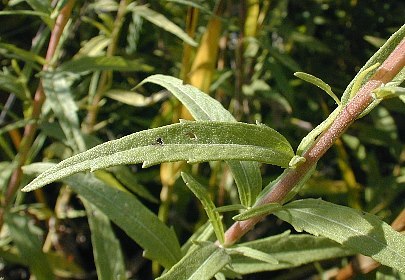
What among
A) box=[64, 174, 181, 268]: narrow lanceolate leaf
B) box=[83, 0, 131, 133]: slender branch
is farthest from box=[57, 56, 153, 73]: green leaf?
box=[64, 174, 181, 268]: narrow lanceolate leaf

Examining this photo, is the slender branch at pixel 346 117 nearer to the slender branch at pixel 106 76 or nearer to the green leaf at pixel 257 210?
the green leaf at pixel 257 210

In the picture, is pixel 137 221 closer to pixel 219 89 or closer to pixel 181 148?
pixel 181 148

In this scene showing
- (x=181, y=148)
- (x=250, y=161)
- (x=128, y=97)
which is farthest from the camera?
(x=128, y=97)

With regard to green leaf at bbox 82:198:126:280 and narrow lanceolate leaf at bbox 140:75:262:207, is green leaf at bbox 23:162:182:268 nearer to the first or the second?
green leaf at bbox 82:198:126:280

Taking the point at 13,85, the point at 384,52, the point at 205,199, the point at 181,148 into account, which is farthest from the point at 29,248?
the point at 384,52

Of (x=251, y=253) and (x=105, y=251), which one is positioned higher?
(x=251, y=253)

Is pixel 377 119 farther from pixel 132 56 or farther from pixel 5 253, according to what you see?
pixel 5 253

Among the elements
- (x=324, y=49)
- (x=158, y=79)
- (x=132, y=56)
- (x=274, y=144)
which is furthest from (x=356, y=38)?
(x=274, y=144)
